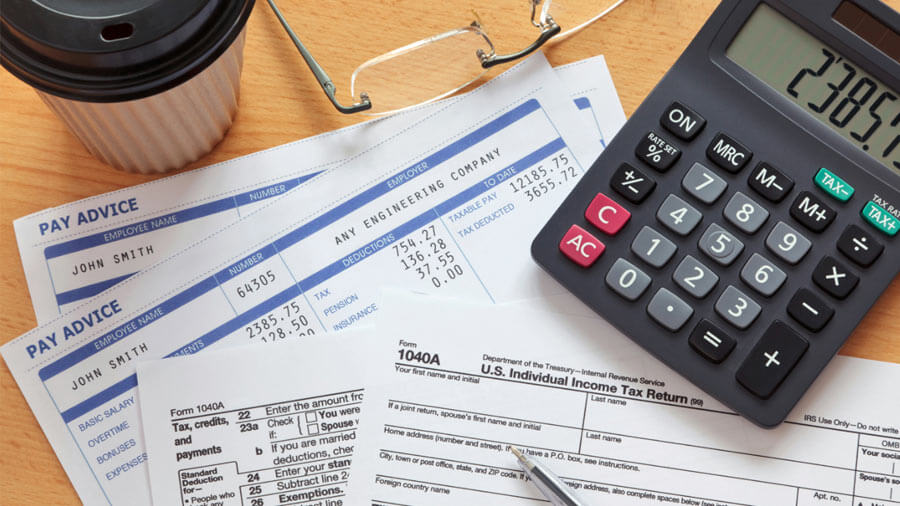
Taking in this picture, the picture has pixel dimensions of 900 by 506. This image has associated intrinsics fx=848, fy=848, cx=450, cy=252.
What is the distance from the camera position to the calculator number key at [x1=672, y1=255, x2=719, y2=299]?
1.65 ft

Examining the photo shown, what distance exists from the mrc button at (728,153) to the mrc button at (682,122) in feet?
0.04

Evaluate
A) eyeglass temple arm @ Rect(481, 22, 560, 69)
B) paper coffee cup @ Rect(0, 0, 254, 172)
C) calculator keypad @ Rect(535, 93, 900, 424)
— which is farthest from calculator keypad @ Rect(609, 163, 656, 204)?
paper coffee cup @ Rect(0, 0, 254, 172)

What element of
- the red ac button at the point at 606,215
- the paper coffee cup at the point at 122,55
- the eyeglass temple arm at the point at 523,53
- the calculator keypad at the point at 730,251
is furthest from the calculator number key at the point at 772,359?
the paper coffee cup at the point at 122,55

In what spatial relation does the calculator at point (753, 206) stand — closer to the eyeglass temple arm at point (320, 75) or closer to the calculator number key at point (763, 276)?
the calculator number key at point (763, 276)

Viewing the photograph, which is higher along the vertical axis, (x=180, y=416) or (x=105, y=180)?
(x=105, y=180)

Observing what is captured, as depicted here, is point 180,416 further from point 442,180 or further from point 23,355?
point 442,180

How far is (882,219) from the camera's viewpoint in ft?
1.65

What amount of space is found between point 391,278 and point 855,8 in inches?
12.8

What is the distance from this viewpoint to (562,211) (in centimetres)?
52

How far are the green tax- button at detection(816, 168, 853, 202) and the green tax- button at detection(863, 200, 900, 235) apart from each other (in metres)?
0.01

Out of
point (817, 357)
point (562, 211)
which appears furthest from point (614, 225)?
point (817, 357)

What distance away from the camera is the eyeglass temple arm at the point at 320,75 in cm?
54

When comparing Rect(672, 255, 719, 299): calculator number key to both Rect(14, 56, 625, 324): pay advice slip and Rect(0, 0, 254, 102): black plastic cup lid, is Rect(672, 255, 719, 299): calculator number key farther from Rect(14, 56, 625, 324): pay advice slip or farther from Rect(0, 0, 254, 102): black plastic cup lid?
Rect(0, 0, 254, 102): black plastic cup lid

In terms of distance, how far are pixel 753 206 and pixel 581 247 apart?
0.11 metres
